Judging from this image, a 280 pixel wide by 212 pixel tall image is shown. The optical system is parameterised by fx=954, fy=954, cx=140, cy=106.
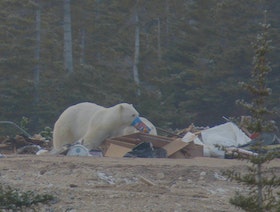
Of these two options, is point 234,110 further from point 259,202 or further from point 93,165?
point 259,202

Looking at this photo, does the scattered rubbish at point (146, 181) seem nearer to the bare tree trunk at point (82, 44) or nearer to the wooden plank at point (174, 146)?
the wooden plank at point (174, 146)

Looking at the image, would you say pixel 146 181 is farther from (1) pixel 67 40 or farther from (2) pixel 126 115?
(1) pixel 67 40

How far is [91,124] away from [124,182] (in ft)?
17.9

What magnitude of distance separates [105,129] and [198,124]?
21181 mm

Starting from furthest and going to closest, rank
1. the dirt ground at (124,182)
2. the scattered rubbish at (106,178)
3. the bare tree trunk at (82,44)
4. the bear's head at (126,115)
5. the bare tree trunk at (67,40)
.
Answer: the bare tree trunk at (82,44), the bare tree trunk at (67,40), the bear's head at (126,115), the scattered rubbish at (106,178), the dirt ground at (124,182)

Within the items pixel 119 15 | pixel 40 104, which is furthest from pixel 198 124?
pixel 119 15

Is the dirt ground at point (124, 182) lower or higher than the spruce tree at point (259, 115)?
lower

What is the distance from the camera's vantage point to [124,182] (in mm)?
10359

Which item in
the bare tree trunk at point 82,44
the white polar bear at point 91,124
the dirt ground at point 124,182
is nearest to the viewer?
the dirt ground at point 124,182

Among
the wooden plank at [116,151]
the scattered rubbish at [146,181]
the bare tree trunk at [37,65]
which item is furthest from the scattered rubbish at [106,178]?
the bare tree trunk at [37,65]

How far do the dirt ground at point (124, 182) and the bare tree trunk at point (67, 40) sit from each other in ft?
89.0

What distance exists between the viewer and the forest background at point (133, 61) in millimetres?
36188

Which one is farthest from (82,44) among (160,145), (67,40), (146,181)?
(146,181)

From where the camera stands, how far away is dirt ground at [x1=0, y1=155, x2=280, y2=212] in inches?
353
